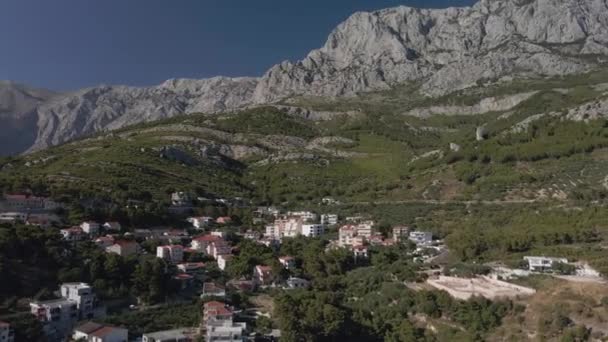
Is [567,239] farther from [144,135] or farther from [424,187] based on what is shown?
[144,135]

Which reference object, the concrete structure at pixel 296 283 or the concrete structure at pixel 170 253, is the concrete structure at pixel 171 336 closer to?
the concrete structure at pixel 296 283

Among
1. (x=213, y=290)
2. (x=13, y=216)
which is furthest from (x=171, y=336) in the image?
(x=13, y=216)

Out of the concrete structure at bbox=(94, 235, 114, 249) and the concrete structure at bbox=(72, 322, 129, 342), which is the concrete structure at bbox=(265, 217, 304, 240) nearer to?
the concrete structure at bbox=(94, 235, 114, 249)

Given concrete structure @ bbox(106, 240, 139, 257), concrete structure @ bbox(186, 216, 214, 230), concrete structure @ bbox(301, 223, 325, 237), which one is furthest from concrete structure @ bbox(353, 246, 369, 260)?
concrete structure @ bbox(106, 240, 139, 257)

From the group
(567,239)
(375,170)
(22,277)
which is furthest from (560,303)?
(375,170)

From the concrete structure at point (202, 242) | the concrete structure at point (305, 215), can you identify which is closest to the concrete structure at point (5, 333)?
the concrete structure at point (202, 242)
